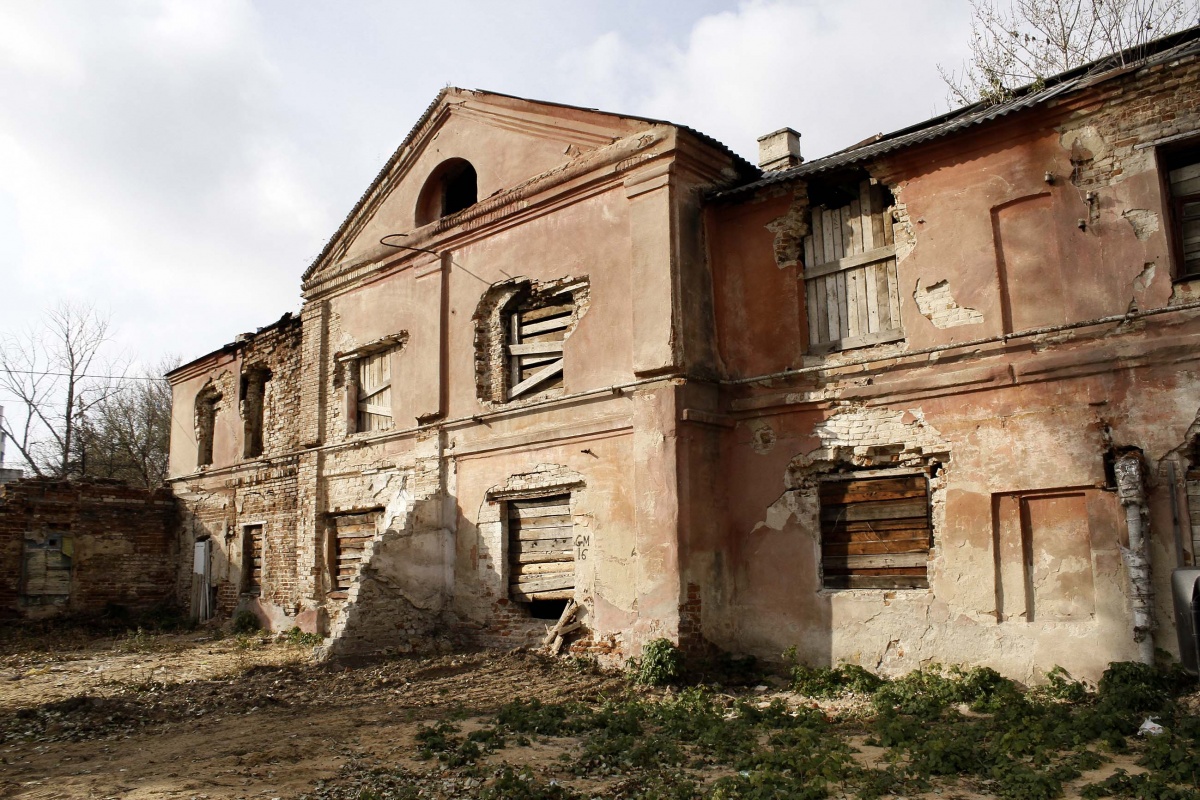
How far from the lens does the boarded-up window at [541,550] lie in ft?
36.0

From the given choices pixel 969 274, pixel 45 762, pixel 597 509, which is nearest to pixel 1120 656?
pixel 969 274

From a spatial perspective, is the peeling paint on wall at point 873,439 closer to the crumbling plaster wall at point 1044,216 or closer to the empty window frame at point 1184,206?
the crumbling plaster wall at point 1044,216

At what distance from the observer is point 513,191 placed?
12.1m

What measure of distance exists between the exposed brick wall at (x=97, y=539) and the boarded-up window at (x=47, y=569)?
0.09 m

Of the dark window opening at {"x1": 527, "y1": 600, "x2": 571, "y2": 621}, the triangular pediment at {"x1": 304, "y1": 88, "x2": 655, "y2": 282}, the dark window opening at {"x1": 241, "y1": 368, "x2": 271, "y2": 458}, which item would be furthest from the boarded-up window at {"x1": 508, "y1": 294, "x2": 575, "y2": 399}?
the dark window opening at {"x1": 241, "y1": 368, "x2": 271, "y2": 458}

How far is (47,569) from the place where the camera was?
16.7 meters

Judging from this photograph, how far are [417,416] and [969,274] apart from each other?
7.63 meters

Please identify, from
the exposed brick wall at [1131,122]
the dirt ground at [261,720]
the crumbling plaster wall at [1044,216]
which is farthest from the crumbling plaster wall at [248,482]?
the exposed brick wall at [1131,122]

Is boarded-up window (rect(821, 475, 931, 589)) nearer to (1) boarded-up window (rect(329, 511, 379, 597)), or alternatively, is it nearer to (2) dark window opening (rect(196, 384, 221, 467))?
(1) boarded-up window (rect(329, 511, 379, 597))

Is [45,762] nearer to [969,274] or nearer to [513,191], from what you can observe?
[513,191]

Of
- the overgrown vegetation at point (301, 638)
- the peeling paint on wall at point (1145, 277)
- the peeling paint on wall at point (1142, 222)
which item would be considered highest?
the peeling paint on wall at point (1142, 222)

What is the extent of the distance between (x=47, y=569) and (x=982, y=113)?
17171 millimetres

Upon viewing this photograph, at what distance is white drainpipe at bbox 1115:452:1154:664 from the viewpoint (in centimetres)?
734

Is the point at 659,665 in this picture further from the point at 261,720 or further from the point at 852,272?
the point at 852,272
